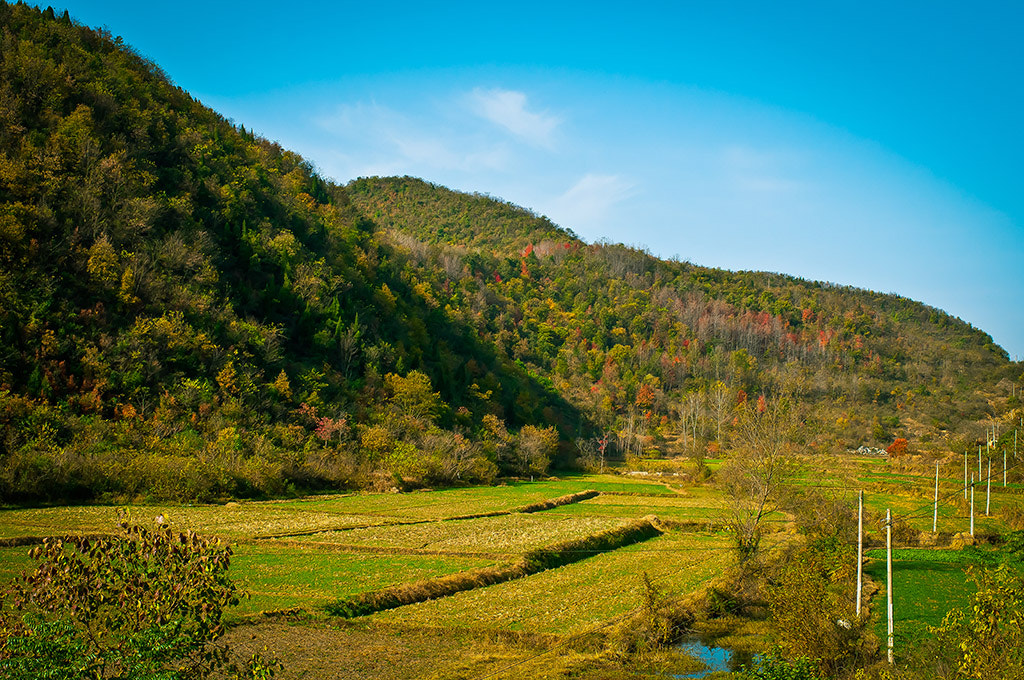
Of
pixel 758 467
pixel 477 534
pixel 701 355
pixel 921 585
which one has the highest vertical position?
pixel 701 355

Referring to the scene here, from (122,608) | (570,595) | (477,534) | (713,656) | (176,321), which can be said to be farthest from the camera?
(176,321)

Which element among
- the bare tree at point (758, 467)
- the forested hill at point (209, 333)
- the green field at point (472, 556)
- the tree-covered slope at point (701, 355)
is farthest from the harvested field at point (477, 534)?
the tree-covered slope at point (701, 355)

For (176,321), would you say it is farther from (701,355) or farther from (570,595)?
(701,355)

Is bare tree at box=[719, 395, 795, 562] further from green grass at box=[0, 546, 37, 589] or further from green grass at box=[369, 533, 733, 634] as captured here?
green grass at box=[0, 546, 37, 589]

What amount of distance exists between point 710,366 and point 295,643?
160556 mm

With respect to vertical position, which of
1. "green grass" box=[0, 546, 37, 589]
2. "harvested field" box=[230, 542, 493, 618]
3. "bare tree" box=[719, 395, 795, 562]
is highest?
"bare tree" box=[719, 395, 795, 562]

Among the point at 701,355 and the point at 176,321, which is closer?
the point at 176,321

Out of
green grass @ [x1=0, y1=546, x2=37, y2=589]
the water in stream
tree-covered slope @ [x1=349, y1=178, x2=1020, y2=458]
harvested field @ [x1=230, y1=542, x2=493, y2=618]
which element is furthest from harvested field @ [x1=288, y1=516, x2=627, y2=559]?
tree-covered slope @ [x1=349, y1=178, x2=1020, y2=458]

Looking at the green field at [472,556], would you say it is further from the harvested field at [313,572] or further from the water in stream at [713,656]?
the water in stream at [713,656]

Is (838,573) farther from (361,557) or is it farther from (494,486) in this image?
(494,486)

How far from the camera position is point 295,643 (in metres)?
17.5

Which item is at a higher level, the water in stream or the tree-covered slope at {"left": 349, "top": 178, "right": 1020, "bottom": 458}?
the tree-covered slope at {"left": 349, "top": 178, "right": 1020, "bottom": 458}

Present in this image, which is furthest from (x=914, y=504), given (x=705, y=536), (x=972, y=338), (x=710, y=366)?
(x=972, y=338)

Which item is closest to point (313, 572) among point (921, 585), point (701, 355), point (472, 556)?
point (472, 556)
